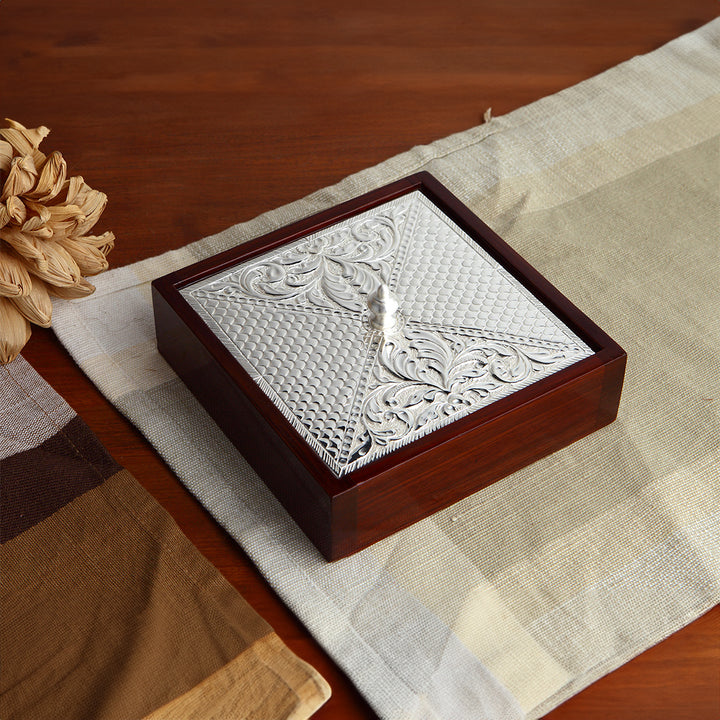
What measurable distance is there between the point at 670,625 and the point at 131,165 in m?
0.49

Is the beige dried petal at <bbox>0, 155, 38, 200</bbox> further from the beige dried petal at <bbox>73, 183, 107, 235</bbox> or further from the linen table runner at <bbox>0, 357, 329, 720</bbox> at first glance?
the linen table runner at <bbox>0, 357, 329, 720</bbox>

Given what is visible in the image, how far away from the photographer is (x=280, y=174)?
0.80 metres

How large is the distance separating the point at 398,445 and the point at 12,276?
0.24m

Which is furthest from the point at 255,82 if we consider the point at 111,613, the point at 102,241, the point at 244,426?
the point at 111,613

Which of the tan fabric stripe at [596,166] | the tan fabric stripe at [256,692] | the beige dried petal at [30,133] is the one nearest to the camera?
the tan fabric stripe at [256,692]

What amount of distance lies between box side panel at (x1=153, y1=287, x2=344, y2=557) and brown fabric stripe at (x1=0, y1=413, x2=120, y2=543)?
7 centimetres

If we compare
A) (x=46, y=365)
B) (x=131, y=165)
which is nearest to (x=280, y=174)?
(x=131, y=165)

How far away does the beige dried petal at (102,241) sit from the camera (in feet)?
2.17

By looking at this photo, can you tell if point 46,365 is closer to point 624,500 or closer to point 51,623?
point 51,623

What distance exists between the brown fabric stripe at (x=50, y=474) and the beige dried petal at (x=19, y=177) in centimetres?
13

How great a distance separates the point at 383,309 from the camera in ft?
1.96

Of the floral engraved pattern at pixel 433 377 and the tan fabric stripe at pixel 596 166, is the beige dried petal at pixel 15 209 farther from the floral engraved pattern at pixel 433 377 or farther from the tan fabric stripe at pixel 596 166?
the tan fabric stripe at pixel 596 166

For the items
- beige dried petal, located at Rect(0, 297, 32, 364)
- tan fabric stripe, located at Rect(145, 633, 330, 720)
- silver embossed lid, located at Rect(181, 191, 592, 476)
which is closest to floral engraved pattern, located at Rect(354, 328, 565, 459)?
silver embossed lid, located at Rect(181, 191, 592, 476)

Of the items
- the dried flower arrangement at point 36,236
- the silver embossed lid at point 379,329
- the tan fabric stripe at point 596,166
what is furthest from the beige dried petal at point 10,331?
the tan fabric stripe at point 596,166
